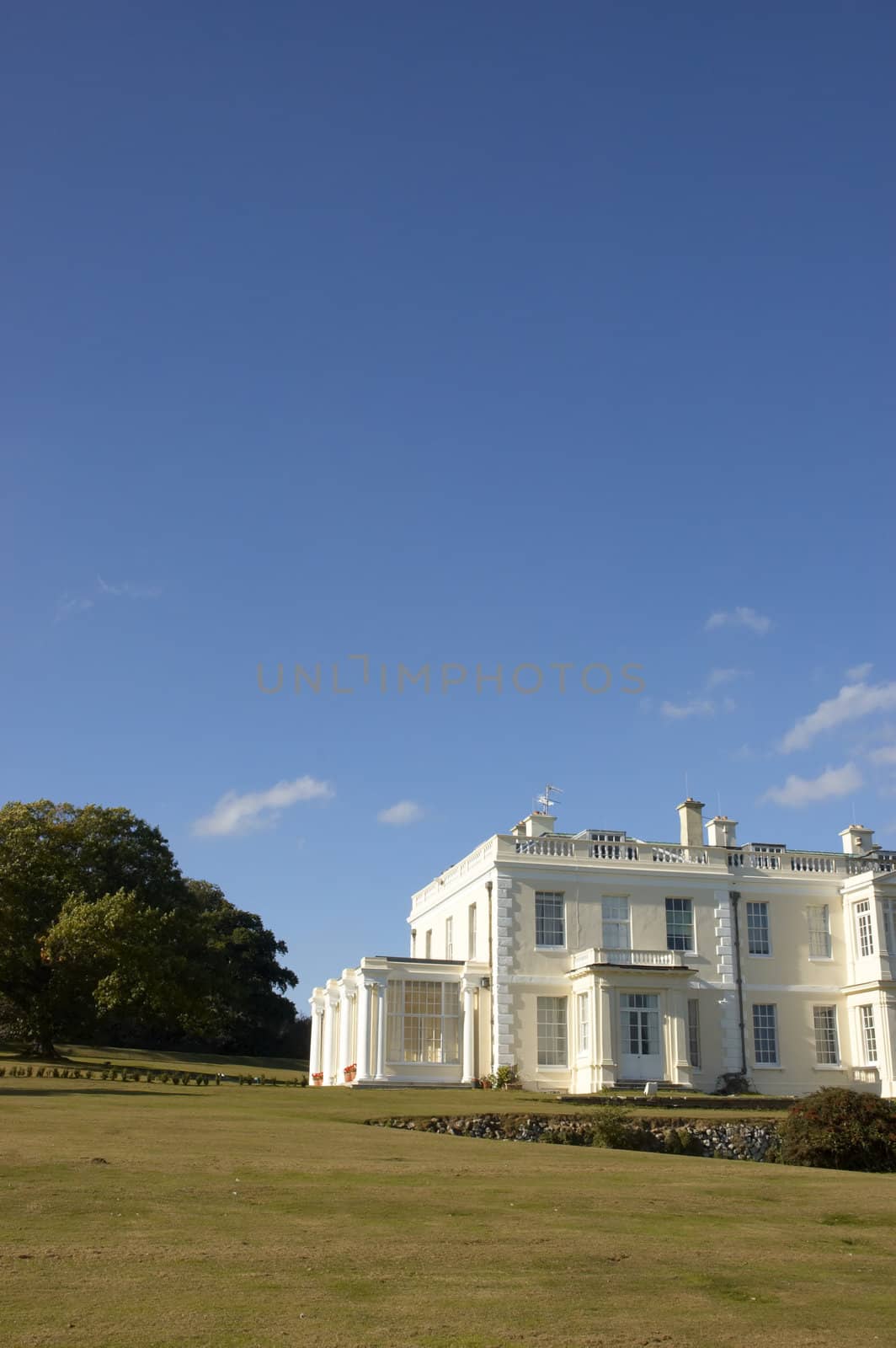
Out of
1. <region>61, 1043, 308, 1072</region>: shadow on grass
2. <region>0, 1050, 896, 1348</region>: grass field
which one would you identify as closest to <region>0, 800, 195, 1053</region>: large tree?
<region>61, 1043, 308, 1072</region>: shadow on grass

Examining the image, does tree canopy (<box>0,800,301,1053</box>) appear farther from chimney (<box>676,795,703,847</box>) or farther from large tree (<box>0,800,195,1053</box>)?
chimney (<box>676,795,703,847</box>)

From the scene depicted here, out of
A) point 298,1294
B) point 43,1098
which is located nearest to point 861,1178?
point 298,1294

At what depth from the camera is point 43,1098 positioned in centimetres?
2536

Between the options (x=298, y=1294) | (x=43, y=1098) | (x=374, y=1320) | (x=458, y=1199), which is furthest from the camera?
(x=43, y=1098)

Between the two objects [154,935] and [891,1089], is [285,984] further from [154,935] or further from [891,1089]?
[891,1089]

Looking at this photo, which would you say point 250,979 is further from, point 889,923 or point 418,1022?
point 889,923

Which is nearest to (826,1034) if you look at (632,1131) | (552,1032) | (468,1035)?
(552,1032)

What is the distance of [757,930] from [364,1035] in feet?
46.5

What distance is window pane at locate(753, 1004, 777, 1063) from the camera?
4144 centimetres

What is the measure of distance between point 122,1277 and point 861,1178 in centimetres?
1196

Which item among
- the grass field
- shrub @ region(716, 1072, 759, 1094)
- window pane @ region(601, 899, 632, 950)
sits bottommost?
the grass field

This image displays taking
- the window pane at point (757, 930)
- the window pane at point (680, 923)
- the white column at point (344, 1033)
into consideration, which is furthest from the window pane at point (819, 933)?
the white column at point (344, 1033)

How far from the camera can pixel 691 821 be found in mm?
45188

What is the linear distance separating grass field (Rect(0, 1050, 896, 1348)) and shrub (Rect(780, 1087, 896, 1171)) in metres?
2.53
